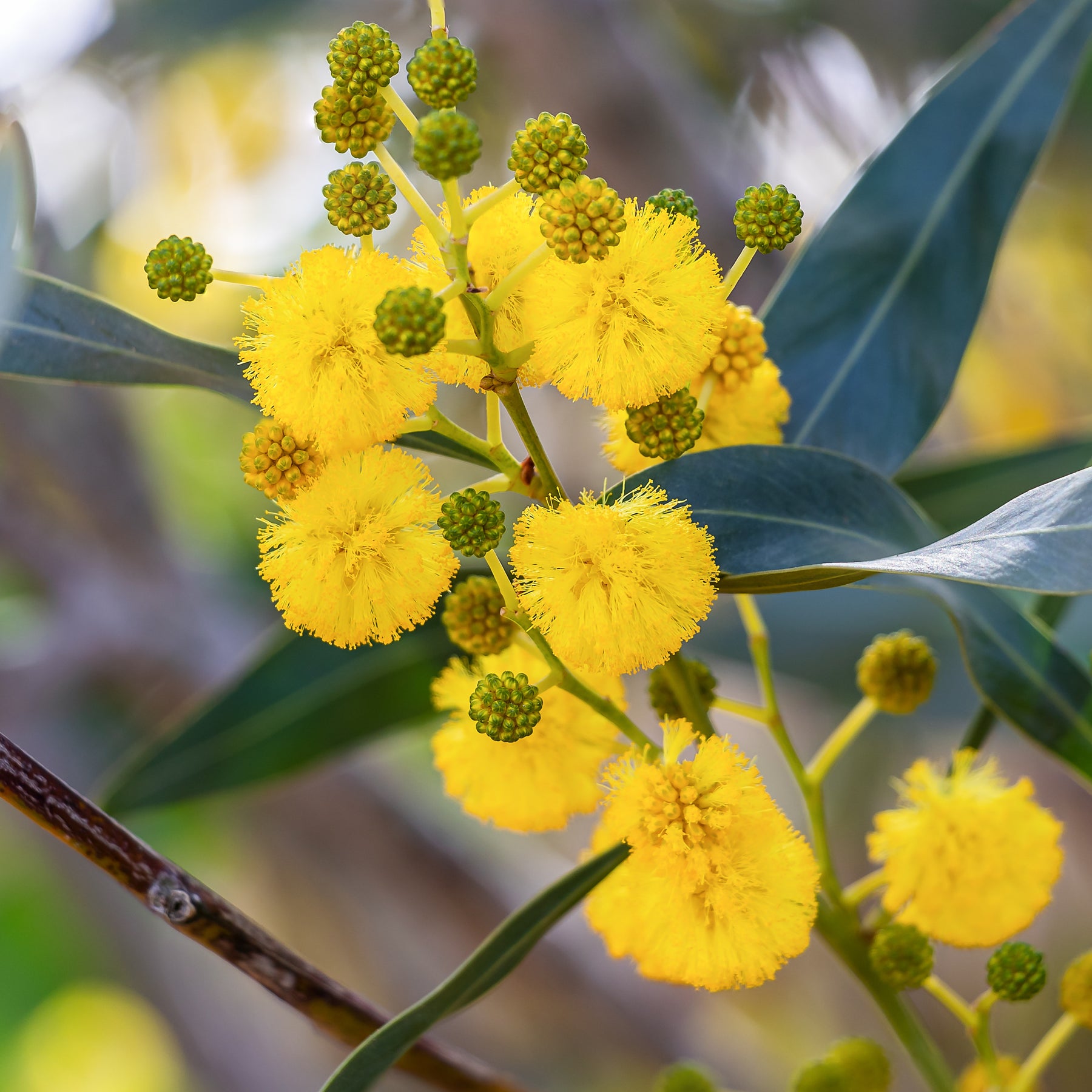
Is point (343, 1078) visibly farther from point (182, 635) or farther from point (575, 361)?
point (182, 635)

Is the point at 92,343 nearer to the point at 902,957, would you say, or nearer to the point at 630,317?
the point at 630,317

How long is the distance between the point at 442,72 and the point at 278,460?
201 millimetres

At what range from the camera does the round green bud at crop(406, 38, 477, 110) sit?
0.47 metres

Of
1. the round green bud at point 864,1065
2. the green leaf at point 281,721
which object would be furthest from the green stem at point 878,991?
the green leaf at point 281,721

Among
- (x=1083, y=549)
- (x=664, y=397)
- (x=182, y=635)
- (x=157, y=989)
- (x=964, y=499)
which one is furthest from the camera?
(x=157, y=989)

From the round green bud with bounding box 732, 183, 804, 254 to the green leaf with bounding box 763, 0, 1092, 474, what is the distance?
0.89ft

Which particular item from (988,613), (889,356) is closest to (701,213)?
(889,356)

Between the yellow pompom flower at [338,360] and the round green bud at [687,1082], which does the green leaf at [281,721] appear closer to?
the round green bud at [687,1082]

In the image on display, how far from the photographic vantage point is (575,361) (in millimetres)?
499

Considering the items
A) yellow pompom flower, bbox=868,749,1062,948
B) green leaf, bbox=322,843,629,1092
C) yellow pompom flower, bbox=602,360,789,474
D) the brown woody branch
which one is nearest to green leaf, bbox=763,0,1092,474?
yellow pompom flower, bbox=602,360,789,474

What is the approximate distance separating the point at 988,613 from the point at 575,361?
1.29ft

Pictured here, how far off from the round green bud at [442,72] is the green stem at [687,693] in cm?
31

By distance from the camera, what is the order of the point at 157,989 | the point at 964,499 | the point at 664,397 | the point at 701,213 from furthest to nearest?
1. the point at 157,989
2. the point at 701,213
3. the point at 964,499
4. the point at 664,397

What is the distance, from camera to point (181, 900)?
546mm
